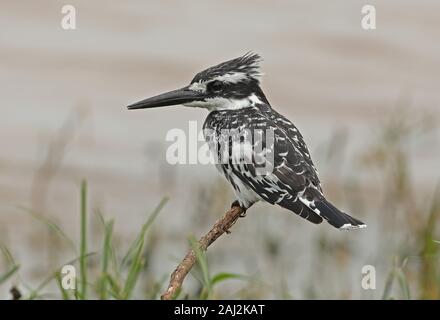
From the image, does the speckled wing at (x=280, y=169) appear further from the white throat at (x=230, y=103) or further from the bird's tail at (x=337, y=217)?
the white throat at (x=230, y=103)

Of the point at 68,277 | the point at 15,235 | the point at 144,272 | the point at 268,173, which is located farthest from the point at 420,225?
the point at 15,235

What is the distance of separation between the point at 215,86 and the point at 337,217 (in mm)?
1026

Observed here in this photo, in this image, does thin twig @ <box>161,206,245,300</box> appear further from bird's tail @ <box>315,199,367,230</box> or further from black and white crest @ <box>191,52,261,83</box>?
black and white crest @ <box>191,52,261,83</box>

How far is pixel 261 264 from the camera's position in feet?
25.9

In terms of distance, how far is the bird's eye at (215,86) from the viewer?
480 cm

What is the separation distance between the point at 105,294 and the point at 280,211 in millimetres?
4349

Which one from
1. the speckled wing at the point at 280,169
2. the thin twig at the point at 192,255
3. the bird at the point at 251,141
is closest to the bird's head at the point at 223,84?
the bird at the point at 251,141

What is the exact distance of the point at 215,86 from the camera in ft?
15.9

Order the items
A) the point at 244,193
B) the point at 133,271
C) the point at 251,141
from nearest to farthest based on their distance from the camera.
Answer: the point at 133,271
the point at 244,193
the point at 251,141

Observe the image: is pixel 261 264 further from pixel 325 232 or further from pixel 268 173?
pixel 268 173

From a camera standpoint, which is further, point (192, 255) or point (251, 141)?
point (251, 141)

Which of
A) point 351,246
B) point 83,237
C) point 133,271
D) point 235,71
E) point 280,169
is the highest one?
point 235,71

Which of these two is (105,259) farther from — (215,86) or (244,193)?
(215,86)

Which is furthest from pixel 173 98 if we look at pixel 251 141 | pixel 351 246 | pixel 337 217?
pixel 351 246
